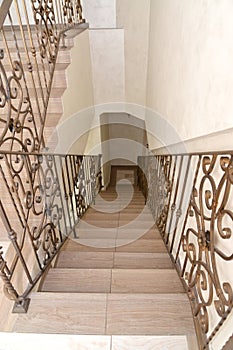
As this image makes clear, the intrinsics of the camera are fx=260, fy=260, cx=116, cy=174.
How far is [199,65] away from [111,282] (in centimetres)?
159

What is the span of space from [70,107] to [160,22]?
1.56m

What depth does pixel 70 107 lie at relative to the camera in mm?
3230

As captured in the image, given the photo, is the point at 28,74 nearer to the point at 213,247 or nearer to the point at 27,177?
the point at 27,177

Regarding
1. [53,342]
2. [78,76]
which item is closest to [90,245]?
[53,342]

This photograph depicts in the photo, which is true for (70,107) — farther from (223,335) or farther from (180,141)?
(223,335)

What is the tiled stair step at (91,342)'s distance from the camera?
4.14 feet

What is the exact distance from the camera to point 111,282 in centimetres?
186

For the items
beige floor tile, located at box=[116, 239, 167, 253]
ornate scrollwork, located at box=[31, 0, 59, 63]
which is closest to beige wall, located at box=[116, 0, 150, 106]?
ornate scrollwork, located at box=[31, 0, 59, 63]

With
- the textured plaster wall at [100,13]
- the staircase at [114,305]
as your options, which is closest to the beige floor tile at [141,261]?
the staircase at [114,305]

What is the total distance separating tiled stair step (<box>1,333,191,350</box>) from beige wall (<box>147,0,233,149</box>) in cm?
101

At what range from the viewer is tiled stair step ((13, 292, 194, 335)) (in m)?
→ 1.42

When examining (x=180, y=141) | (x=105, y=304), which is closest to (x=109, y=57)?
(x=180, y=141)

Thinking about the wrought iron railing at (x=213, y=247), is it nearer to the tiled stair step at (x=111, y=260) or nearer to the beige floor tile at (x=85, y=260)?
the tiled stair step at (x=111, y=260)

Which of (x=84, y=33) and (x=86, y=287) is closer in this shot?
(x=86, y=287)
